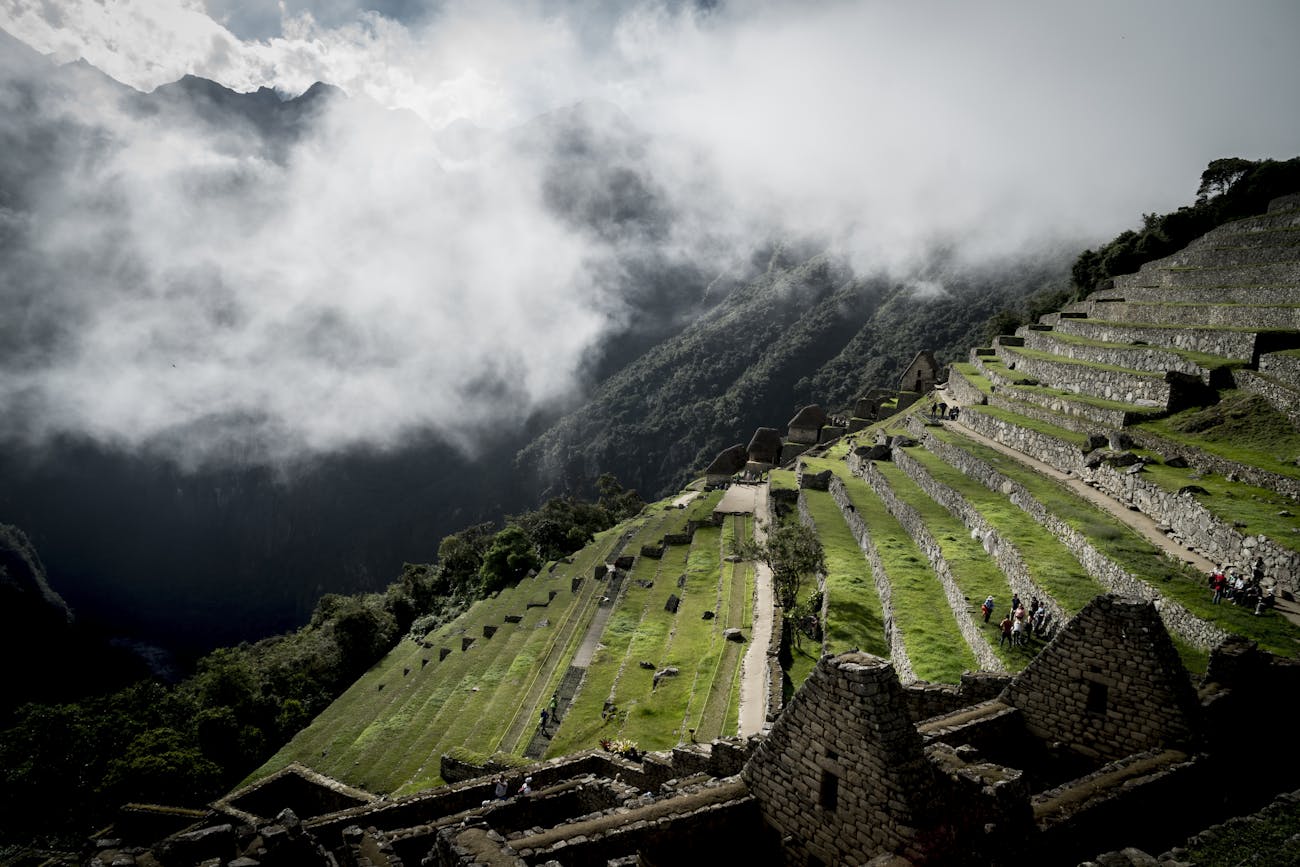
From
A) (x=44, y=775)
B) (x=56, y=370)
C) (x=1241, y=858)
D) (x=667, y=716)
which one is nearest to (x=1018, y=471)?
(x=667, y=716)

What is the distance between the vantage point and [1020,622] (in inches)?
653

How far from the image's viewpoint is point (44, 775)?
35.1 metres

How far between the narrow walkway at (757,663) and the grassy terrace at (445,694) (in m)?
9.92

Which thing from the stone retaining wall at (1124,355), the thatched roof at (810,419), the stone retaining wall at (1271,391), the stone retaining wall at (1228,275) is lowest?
the stone retaining wall at (1271,391)

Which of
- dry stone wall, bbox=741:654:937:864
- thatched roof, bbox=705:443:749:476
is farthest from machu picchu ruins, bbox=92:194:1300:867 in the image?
thatched roof, bbox=705:443:749:476

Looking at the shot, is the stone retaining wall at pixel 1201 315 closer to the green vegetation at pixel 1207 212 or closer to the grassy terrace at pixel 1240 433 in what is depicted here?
the grassy terrace at pixel 1240 433

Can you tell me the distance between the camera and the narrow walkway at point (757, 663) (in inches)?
774

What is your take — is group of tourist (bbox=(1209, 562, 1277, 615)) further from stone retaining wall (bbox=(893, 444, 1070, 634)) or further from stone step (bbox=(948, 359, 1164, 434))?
stone step (bbox=(948, 359, 1164, 434))

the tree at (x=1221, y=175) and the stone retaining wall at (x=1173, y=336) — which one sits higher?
the tree at (x=1221, y=175)

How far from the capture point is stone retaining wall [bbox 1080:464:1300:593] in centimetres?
1538

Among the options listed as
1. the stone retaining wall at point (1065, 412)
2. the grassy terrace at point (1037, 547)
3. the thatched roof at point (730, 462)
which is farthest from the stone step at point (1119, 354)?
the thatched roof at point (730, 462)

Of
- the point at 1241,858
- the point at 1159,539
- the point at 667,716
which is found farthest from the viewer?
the point at 667,716

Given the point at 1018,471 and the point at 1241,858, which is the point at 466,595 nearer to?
the point at 1018,471

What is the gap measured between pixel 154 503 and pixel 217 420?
26.2 m
